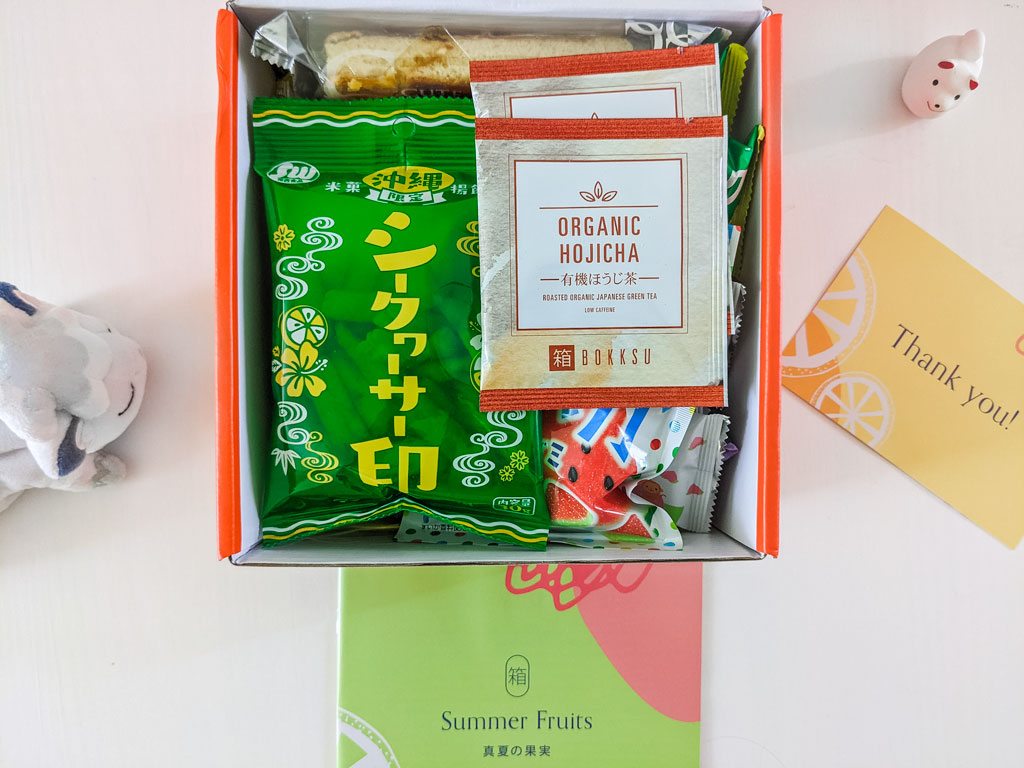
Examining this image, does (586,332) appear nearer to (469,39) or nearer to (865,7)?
(469,39)

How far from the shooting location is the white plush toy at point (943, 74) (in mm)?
541

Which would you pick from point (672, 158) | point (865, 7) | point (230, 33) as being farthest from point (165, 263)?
point (865, 7)

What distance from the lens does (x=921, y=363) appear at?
0.60 m

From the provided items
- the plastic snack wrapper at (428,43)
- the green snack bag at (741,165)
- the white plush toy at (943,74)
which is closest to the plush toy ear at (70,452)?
the plastic snack wrapper at (428,43)

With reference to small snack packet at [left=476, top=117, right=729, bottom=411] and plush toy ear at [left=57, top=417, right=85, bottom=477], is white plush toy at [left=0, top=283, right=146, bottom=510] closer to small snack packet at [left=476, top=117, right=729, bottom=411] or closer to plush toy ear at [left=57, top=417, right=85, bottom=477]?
plush toy ear at [left=57, top=417, right=85, bottom=477]

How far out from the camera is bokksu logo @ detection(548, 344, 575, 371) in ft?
1.51

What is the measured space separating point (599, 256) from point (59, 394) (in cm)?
42

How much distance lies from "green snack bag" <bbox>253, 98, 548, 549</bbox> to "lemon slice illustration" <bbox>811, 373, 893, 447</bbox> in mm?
299

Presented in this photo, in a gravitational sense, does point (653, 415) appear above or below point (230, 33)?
below

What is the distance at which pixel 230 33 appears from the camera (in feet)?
1.50

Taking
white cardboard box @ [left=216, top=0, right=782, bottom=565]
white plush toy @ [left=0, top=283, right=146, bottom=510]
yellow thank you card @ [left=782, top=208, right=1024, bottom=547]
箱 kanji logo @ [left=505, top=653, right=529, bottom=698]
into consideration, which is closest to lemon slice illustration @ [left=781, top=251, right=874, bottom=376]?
yellow thank you card @ [left=782, top=208, right=1024, bottom=547]

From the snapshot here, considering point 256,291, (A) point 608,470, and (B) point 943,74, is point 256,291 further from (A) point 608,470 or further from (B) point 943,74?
(B) point 943,74

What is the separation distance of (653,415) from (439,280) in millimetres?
194

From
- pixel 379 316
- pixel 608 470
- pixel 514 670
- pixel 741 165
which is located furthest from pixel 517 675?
pixel 741 165
